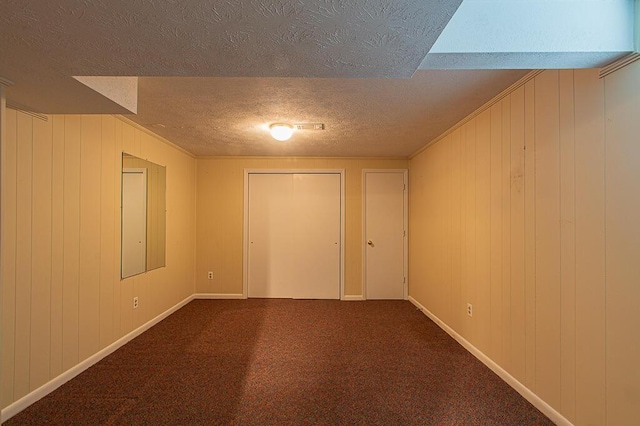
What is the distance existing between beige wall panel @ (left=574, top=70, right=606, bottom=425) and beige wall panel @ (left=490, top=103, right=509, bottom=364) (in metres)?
0.66

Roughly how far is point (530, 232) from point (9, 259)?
11.2 ft

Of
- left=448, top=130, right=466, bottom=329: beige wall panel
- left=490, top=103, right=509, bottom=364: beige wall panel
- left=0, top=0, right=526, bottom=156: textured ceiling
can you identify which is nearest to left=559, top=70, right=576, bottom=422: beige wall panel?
left=0, top=0, right=526, bottom=156: textured ceiling

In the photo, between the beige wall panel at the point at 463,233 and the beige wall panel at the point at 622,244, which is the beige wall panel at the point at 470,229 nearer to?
the beige wall panel at the point at 463,233

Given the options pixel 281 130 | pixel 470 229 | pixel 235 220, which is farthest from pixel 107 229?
pixel 470 229

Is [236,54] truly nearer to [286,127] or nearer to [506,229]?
[286,127]

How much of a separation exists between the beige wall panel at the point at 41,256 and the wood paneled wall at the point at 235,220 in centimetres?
248

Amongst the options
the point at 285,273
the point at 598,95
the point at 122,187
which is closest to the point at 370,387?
the point at 598,95

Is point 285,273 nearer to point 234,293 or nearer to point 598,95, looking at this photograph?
point 234,293

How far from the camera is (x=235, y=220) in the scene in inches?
180

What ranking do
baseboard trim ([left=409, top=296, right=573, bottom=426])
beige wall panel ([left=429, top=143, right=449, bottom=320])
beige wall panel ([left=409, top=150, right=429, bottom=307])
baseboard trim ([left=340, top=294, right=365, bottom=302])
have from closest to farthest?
baseboard trim ([left=409, top=296, right=573, bottom=426]), beige wall panel ([left=429, top=143, right=449, bottom=320]), beige wall panel ([left=409, top=150, right=429, bottom=307]), baseboard trim ([left=340, top=294, right=365, bottom=302])

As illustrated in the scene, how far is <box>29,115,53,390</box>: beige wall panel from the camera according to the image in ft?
6.51

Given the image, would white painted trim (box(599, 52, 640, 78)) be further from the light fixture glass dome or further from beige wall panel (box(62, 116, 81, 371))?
beige wall panel (box(62, 116, 81, 371))

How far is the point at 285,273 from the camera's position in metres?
4.57

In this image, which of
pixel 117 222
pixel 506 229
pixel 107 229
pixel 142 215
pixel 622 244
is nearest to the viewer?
pixel 622 244
